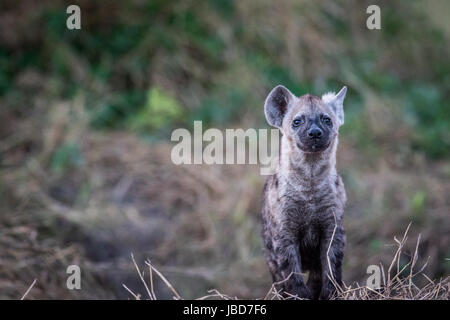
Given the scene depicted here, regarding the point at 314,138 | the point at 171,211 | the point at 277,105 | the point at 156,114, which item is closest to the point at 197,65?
the point at 156,114

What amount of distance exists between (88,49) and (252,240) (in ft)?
14.4

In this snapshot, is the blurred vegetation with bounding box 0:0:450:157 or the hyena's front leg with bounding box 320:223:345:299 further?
the blurred vegetation with bounding box 0:0:450:157

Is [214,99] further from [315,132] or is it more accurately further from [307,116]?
[315,132]

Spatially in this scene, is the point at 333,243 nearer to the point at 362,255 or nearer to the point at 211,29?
the point at 362,255

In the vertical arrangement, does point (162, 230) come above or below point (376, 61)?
below

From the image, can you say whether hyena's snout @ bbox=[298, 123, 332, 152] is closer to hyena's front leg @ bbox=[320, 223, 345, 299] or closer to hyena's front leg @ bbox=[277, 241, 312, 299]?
hyena's front leg @ bbox=[320, 223, 345, 299]

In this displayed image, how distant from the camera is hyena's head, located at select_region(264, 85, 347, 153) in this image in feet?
14.8

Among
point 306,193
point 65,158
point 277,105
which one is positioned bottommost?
point 306,193

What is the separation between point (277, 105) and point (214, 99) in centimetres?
665

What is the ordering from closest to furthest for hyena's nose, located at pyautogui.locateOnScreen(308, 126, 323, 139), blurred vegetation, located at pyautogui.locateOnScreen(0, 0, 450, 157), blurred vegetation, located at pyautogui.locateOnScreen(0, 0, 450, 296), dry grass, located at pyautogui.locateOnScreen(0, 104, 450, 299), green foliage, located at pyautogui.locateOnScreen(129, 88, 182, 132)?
hyena's nose, located at pyautogui.locateOnScreen(308, 126, 323, 139), dry grass, located at pyautogui.locateOnScreen(0, 104, 450, 299), blurred vegetation, located at pyautogui.locateOnScreen(0, 0, 450, 296), green foliage, located at pyautogui.locateOnScreen(129, 88, 182, 132), blurred vegetation, located at pyautogui.locateOnScreen(0, 0, 450, 157)

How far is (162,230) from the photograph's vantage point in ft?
31.5

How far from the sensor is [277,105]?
4652 millimetres

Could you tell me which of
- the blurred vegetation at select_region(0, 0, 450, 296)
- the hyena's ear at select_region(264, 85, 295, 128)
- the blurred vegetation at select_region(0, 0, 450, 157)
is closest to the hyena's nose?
the hyena's ear at select_region(264, 85, 295, 128)

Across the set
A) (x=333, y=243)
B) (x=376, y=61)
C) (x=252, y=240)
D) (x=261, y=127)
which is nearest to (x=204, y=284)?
(x=252, y=240)
